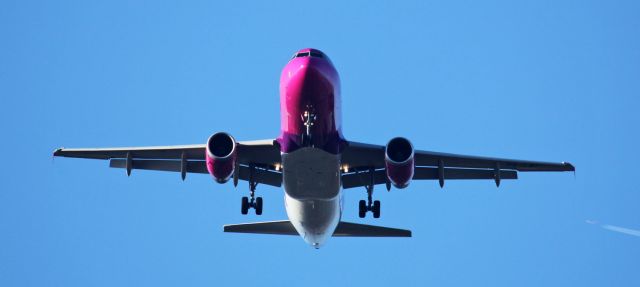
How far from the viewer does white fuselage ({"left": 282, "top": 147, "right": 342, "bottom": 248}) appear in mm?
31109

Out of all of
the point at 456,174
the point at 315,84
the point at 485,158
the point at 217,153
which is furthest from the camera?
the point at 456,174

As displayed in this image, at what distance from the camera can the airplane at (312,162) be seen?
30.1 metres

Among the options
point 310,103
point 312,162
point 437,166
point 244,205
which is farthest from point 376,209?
point 310,103

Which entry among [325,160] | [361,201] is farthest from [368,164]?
[325,160]

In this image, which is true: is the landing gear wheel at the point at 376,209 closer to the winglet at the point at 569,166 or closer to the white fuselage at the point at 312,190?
the white fuselage at the point at 312,190

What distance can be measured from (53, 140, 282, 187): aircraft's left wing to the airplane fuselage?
1549 mm

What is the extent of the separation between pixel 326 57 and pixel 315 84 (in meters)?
1.98

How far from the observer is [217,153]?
31469mm

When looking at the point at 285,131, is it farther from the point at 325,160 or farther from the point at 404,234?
the point at 404,234

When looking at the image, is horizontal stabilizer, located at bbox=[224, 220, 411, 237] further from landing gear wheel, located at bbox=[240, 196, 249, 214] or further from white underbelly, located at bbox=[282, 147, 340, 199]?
white underbelly, located at bbox=[282, 147, 340, 199]

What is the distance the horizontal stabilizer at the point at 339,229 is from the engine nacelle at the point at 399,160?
4.90 metres

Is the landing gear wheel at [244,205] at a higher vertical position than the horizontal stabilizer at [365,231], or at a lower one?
higher

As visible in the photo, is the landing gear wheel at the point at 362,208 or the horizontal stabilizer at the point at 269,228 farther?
the landing gear wheel at the point at 362,208

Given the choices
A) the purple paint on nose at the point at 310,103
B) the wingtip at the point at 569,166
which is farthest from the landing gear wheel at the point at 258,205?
the wingtip at the point at 569,166
